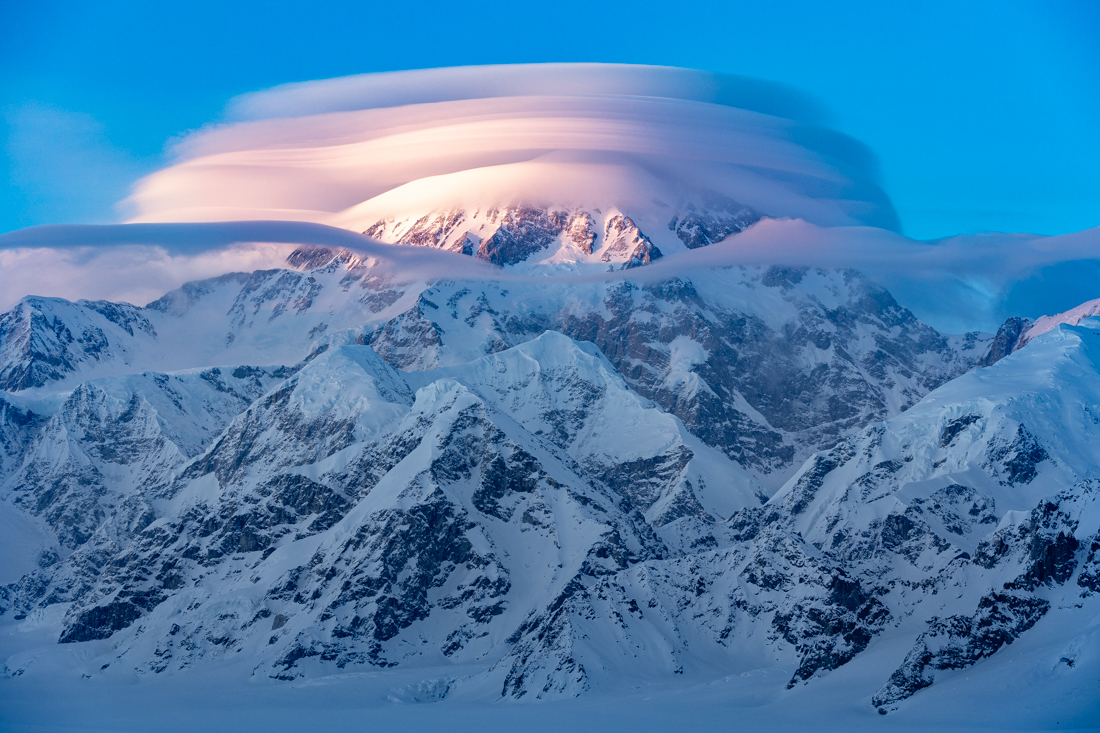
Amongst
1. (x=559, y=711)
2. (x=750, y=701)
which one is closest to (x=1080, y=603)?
(x=750, y=701)

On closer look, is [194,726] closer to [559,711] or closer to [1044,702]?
[559,711]

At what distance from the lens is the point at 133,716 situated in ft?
646

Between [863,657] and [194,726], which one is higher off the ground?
[194,726]

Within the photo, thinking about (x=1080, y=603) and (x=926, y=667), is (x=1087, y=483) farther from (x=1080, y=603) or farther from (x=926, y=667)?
(x=926, y=667)

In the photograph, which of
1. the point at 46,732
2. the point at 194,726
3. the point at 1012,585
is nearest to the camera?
the point at 46,732

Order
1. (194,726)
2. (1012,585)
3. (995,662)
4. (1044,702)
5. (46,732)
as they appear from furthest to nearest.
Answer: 1. (194,726)
2. (1012,585)
3. (995,662)
4. (1044,702)
5. (46,732)

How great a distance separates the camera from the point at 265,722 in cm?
19625

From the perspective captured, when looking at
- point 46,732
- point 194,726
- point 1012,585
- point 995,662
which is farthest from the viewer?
point 194,726

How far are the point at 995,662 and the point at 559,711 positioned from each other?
6496 centimetres

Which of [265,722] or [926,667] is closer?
[926,667]

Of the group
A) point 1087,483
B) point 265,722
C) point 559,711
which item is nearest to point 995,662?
point 1087,483

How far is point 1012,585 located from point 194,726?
121m

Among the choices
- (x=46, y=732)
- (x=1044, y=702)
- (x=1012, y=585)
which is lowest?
(x=1044, y=702)

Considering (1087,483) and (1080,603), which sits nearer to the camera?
(1080,603)
